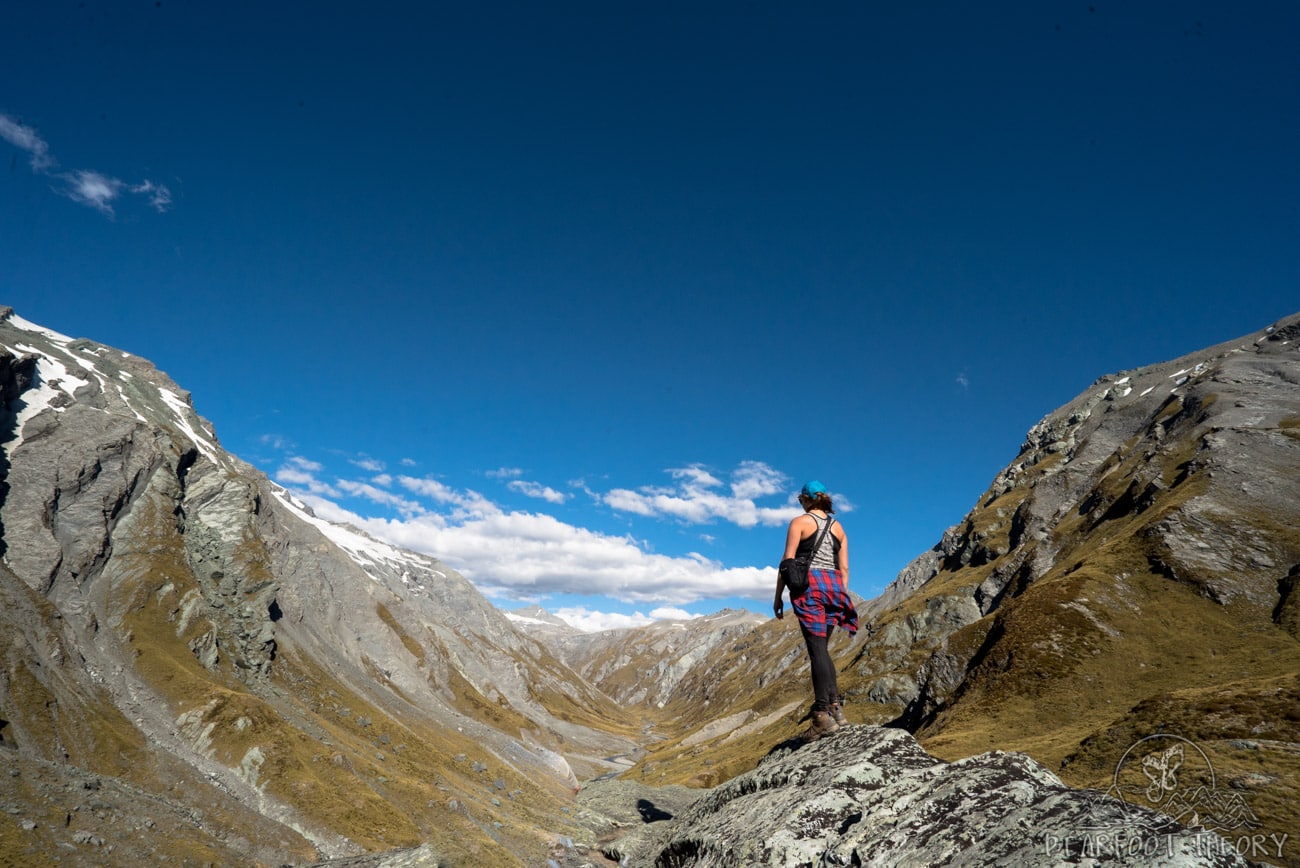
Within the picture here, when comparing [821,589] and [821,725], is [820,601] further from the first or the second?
[821,725]

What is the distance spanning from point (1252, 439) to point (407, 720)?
162 meters

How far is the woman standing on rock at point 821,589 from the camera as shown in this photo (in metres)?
11.3

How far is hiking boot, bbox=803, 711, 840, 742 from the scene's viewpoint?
1222 cm

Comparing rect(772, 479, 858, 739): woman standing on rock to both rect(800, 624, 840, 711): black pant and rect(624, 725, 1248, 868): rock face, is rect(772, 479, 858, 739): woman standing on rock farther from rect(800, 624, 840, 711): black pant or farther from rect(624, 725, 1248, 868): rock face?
rect(624, 725, 1248, 868): rock face

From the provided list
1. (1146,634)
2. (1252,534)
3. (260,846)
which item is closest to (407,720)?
(260,846)

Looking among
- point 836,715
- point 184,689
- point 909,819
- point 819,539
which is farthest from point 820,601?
point 184,689

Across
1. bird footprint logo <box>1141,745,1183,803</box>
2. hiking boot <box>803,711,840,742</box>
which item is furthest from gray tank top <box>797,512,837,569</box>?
bird footprint logo <box>1141,745,1183,803</box>

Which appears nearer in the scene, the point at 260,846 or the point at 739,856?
the point at 739,856

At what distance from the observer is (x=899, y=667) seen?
4090 inches

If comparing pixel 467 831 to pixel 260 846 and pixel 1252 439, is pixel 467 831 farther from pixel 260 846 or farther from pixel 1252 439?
pixel 1252 439

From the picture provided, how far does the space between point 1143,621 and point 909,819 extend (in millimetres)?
59380

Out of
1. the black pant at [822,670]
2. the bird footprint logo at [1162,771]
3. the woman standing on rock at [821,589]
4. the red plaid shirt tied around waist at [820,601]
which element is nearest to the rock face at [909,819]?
the black pant at [822,670]

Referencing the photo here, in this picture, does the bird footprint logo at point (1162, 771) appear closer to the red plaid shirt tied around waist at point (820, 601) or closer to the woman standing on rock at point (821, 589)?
the woman standing on rock at point (821, 589)

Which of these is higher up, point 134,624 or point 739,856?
point 739,856
